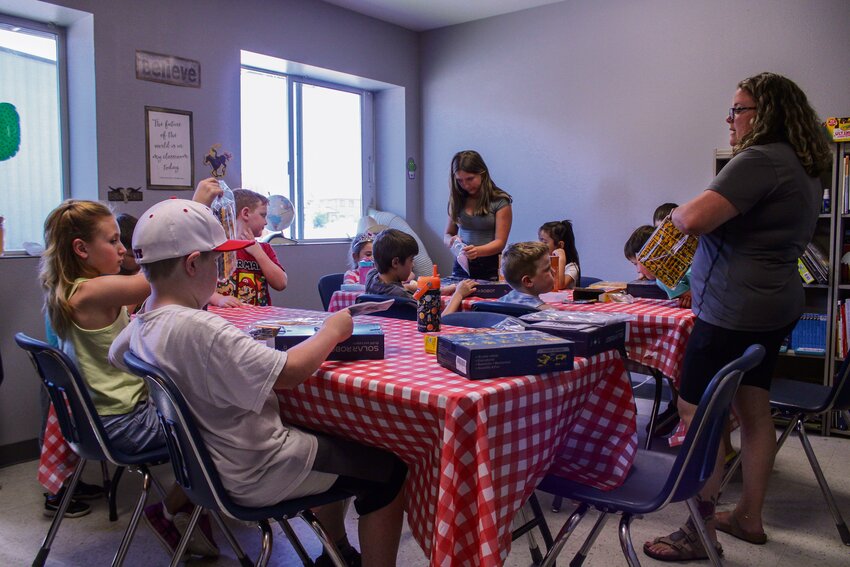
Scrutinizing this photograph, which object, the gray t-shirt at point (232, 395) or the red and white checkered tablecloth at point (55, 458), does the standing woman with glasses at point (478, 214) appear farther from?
the gray t-shirt at point (232, 395)

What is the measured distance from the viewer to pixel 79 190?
385cm

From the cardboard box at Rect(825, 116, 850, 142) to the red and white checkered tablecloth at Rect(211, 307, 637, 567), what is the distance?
2.60m

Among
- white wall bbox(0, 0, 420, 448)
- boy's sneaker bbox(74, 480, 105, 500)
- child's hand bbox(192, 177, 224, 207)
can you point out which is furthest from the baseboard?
child's hand bbox(192, 177, 224, 207)

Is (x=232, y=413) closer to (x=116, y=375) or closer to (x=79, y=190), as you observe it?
(x=116, y=375)

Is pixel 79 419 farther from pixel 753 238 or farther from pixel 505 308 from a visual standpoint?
pixel 753 238

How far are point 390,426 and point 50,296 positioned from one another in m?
1.25

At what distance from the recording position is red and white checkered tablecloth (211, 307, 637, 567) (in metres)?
1.34

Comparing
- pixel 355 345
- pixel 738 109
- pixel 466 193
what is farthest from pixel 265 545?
pixel 466 193

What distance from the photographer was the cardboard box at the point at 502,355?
147 cm

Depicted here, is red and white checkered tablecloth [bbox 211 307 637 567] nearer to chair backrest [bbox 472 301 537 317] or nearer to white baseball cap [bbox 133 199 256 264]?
white baseball cap [bbox 133 199 256 264]

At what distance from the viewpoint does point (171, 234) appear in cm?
149

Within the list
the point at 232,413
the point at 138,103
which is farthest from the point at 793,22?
the point at 232,413

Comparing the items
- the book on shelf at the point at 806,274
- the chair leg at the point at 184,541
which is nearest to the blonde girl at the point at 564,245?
the book on shelf at the point at 806,274

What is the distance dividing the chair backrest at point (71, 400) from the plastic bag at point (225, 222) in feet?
2.42
